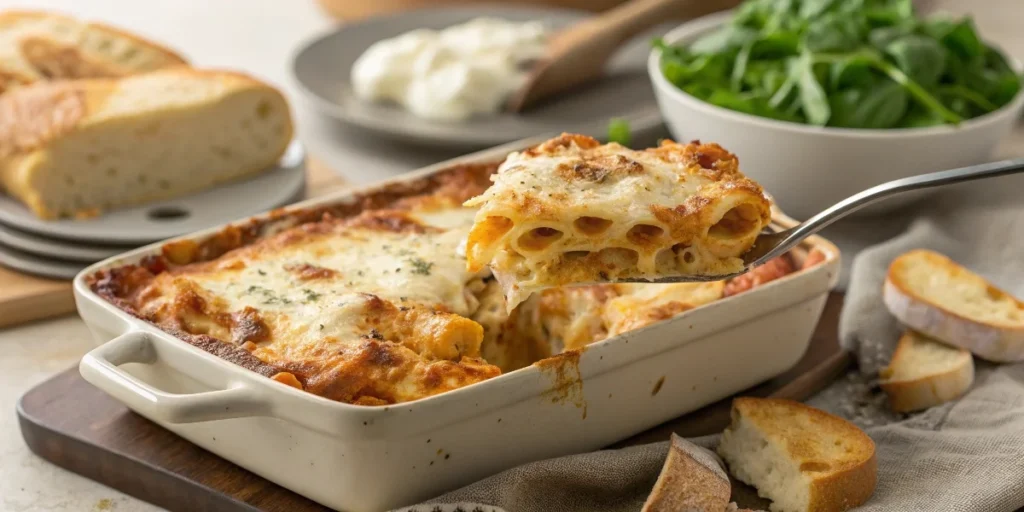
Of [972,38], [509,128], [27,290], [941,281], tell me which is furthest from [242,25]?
[941,281]

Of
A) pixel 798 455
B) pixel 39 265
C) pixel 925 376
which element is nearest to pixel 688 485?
pixel 798 455

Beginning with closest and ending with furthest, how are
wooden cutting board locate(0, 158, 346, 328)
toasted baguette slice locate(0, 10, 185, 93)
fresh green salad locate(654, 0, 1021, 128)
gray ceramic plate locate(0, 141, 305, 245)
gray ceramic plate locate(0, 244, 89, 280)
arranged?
wooden cutting board locate(0, 158, 346, 328) < gray ceramic plate locate(0, 244, 89, 280) < gray ceramic plate locate(0, 141, 305, 245) < fresh green salad locate(654, 0, 1021, 128) < toasted baguette slice locate(0, 10, 185, 93)

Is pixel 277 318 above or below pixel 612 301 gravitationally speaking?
above

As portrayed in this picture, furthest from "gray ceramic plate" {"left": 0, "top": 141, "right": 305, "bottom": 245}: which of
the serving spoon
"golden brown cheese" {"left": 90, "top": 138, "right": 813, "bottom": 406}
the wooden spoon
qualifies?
the serving spoon

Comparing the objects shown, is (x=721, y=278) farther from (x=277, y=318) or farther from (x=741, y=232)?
(x=277, y=318)

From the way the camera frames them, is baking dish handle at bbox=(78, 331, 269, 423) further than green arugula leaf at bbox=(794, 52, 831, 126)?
No

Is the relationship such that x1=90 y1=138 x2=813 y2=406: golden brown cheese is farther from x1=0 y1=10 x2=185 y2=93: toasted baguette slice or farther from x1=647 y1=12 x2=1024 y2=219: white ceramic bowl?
x1=0 y1=10 x2=185 y2=93: toasted baguette slice
